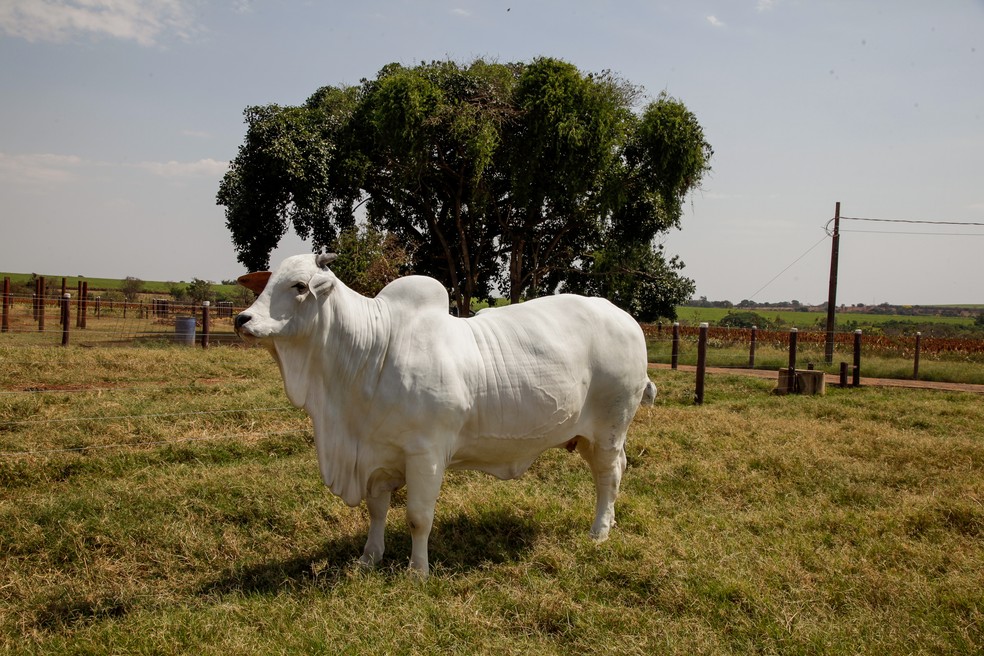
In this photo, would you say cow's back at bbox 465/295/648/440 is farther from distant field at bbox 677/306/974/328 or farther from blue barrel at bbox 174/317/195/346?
distant field at bbox 677/306/974/328

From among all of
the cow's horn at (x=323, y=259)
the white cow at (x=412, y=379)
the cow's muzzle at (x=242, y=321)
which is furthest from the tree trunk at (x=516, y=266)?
the cow's muzzle at (x=242, y=321)

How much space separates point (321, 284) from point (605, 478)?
248 centimetres

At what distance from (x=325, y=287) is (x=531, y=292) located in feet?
47.1

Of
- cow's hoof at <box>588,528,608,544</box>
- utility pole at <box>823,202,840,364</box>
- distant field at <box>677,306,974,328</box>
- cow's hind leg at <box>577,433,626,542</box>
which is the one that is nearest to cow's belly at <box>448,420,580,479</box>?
cow's hind leg at <box>577,433,626,542</box>

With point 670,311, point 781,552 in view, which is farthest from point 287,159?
point 781,552

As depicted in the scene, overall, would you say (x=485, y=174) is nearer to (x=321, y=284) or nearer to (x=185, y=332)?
(x=185, y=332)

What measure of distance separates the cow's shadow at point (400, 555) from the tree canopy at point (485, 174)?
11320mm

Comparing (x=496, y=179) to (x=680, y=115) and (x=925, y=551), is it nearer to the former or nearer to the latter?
(x=680, y=115)

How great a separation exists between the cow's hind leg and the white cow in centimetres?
41

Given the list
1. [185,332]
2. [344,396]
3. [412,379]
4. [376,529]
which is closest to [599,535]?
[376,529]

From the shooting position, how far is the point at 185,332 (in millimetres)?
15031

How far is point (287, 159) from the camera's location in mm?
15523

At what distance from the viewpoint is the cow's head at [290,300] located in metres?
3.72

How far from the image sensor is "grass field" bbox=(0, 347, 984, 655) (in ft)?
11.6
